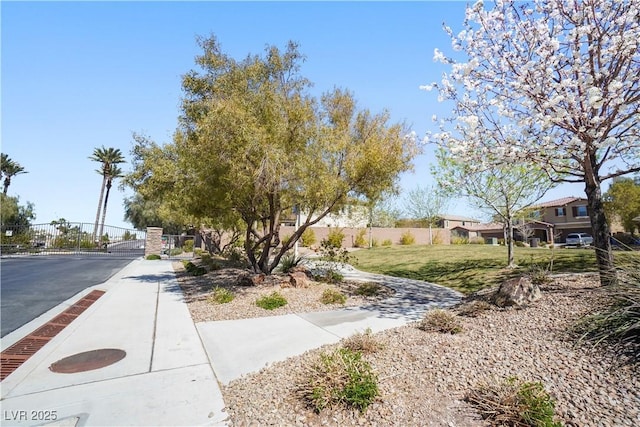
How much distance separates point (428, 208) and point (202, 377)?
35047 millimetres

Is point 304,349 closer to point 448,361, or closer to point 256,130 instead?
point 448,361

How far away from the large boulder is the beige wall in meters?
25.9

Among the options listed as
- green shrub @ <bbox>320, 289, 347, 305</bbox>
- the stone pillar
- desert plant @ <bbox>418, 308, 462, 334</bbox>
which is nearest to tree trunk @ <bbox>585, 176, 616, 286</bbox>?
desert plant @ <bbox>418, 308, 462, 334</bbox>

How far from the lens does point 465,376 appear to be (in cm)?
360

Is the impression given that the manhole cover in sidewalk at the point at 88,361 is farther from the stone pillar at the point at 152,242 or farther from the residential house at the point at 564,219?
the residential house at the point at 564,219

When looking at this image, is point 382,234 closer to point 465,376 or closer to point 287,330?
point 287,330

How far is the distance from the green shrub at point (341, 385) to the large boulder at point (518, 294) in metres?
3.54

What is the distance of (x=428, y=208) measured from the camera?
36.2 meters

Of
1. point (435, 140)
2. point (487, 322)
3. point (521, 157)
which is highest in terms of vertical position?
point (435, 140)

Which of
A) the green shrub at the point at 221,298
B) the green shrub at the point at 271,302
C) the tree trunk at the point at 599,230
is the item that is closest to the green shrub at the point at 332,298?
the green shrub at the point at 271,302

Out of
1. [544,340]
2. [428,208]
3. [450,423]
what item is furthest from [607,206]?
[450,423]

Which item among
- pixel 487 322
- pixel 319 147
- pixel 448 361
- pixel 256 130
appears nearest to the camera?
pixel 448 361

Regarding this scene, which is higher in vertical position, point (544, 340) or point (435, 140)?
point (435, 140)

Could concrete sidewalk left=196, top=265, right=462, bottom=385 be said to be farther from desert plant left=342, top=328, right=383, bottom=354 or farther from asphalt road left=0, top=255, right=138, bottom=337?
asphalt road left=0, top=255, right=138, bottom=337
